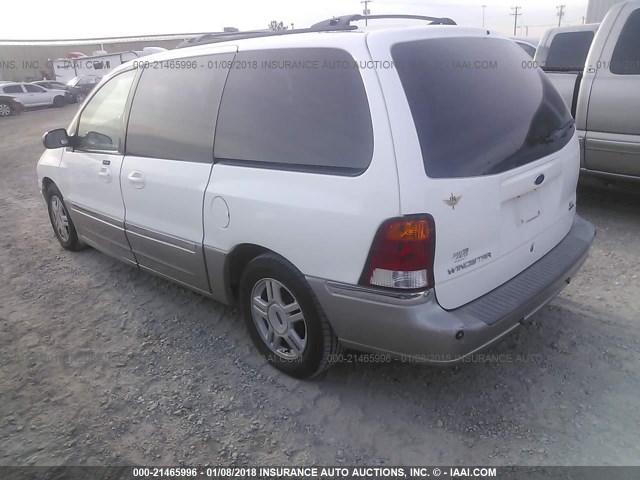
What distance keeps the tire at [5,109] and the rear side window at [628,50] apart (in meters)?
24.2

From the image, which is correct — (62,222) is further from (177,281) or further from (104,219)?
(177,281)

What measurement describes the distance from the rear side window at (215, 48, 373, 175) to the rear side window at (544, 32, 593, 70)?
179 inches

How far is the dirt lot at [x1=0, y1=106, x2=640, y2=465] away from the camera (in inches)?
97.0

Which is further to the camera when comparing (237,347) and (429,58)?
(237,347)

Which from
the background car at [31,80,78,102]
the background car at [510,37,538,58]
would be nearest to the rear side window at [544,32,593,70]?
the background car at [510,37,538,58]

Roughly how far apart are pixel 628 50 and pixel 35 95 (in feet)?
84.8

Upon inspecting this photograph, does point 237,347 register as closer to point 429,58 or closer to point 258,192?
point 258,192

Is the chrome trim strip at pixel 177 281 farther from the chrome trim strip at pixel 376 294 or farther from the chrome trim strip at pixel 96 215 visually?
the chrome trim strip at pixel 376 294

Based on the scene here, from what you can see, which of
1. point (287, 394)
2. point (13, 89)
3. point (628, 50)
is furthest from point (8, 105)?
point (287, 394)

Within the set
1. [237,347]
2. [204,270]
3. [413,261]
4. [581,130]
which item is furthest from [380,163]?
[581,130]

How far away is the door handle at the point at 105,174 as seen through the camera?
3.87 m

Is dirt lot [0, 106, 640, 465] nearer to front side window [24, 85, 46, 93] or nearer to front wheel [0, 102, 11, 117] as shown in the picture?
front wheel [0, 102, 11, 117]

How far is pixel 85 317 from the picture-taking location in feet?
12.7

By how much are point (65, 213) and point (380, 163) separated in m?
3.78
